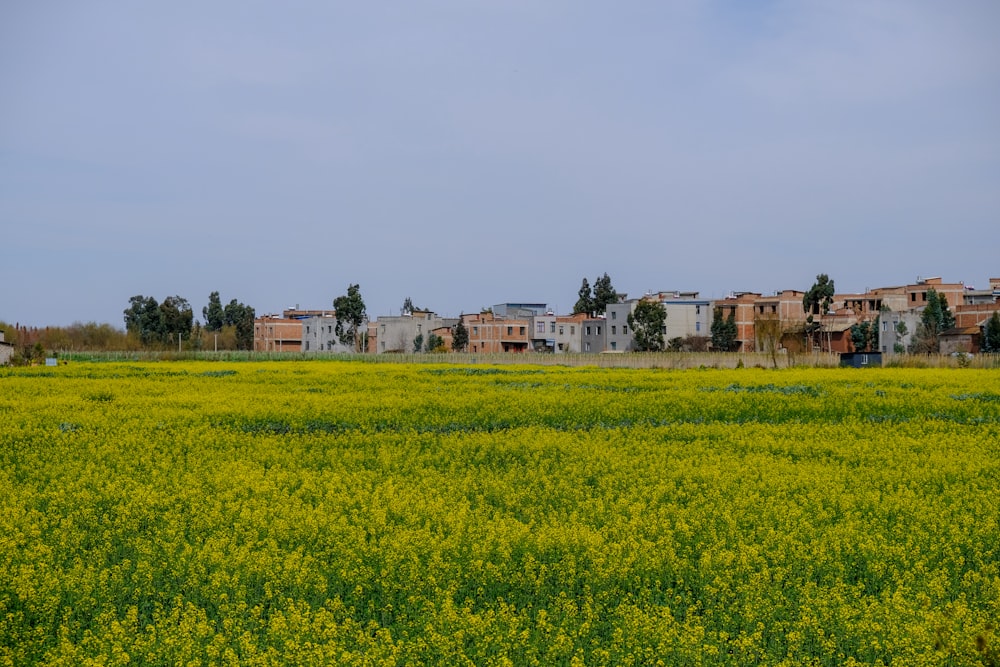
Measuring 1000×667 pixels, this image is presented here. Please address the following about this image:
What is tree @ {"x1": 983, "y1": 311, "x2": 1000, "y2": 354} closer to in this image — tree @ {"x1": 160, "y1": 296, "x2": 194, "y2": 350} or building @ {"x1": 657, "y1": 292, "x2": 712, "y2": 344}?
building @ {"x1": 657, "y1": 292, "x2": 712, "y2": 344}

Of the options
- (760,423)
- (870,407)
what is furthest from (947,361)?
(760,423)

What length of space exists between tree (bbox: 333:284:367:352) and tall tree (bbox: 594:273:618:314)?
34.1 meters

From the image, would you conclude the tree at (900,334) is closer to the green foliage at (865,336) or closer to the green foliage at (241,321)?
the green foliage at (865,336)

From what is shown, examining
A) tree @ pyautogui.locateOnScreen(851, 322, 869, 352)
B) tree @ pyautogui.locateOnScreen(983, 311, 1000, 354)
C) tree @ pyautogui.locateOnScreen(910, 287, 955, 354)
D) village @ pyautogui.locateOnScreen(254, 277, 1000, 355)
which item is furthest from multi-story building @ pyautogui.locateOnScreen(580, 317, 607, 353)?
tree @ pyautogui.locateOnScreen(983, 311, 1000, 354)

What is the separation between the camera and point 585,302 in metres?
139

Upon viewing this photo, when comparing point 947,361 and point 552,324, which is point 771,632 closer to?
point 947,361

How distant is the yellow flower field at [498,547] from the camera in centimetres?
771

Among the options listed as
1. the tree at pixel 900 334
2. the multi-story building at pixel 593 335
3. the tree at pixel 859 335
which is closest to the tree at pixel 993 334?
the tree at pixel 900 334

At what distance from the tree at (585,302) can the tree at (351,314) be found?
32814 millimetres

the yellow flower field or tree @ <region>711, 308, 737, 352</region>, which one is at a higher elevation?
tree @ <region>711, 308, 737, 352</region>

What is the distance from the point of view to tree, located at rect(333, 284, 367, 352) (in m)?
119

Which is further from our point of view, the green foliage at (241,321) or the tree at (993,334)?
the green foliage at (241,321)

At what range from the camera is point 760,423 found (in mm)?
25125

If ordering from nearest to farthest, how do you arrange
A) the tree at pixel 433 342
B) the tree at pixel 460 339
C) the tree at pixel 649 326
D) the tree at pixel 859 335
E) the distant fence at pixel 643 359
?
the distant fence at pixel 643 359 → the tree at pixel 649 326 → the tree at pixel 859 335 → the tree at pixel 460 339 → the tree at pixel 433 342
